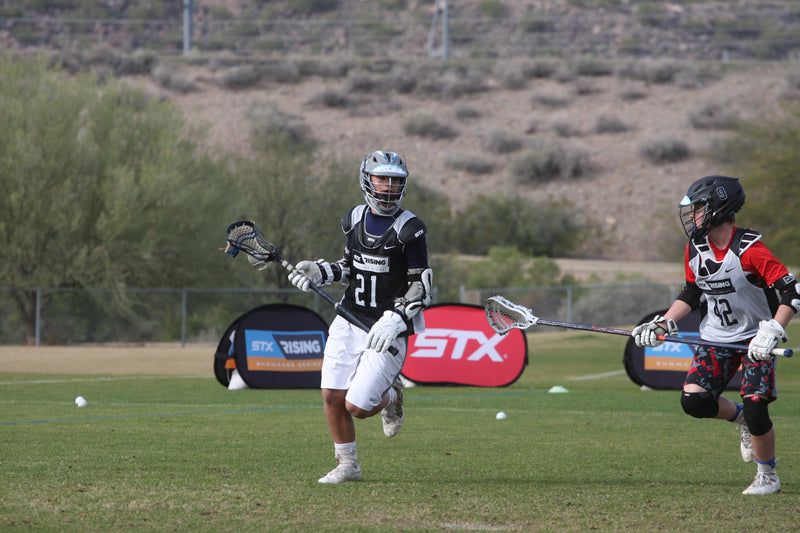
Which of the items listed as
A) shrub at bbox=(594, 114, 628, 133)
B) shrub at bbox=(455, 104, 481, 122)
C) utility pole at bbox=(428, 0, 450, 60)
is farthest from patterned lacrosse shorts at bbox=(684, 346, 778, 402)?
utility pole at bbox=(428, 0, 450, 60)

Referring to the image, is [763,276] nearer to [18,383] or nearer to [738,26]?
[18,383]

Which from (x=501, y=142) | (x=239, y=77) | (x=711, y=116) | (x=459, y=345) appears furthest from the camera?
(x=239, y=77)

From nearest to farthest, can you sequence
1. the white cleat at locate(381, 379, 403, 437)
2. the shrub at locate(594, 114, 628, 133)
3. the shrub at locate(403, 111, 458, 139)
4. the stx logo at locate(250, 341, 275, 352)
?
the white cleat at locate(381, 379, 403, 437), the stx logo at locate(250, 341, 275, 352), the shrub at locate(594, 114, 628, 133), the shrub at locate(403, 111, 458, 139)

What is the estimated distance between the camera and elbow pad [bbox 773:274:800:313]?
7016 mm

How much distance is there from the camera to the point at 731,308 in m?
7.41

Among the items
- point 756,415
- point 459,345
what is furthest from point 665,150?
point 756,415

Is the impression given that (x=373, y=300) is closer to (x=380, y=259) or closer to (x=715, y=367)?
(x=380, y=259)

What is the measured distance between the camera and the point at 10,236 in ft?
88.4

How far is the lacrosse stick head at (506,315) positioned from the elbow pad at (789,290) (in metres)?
1.84

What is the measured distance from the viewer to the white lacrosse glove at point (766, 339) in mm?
6863

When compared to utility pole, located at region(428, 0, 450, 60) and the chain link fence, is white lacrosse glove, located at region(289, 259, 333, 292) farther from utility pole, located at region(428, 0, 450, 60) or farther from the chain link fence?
utility pole, located at region(428, 0, 450, 60)

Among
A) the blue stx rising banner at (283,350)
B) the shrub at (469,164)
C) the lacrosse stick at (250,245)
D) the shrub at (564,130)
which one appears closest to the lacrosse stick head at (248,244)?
the lacrosse stick at (250,245)

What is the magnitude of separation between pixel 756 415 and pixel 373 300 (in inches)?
108

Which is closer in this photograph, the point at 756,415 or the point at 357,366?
the point at 756,415
